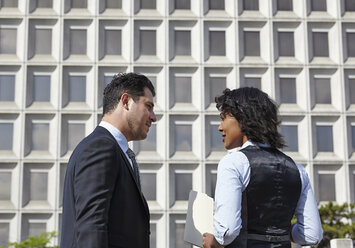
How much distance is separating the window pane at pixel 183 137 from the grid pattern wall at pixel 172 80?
4 centimetres

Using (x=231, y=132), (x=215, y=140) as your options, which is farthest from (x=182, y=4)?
(x=231, y=132)

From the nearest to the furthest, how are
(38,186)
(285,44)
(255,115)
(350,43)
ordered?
(255,115) → (38,186) → (285,44) → (350,43)

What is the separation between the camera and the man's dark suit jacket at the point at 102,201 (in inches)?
106

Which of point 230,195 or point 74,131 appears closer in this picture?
point 230,195

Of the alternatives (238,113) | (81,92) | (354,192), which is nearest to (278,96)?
(354,192)

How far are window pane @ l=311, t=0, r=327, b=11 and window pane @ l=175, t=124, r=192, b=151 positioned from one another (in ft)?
25.3

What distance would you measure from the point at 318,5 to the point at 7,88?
1387cm

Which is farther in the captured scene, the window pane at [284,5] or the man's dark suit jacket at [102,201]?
the window pane at [284,5]

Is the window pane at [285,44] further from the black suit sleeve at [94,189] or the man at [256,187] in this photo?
the black suit sleeve at [94,189]

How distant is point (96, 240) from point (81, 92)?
20.0m

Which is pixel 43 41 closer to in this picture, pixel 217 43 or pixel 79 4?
pixel 79 4

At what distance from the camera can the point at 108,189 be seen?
9.07 ft

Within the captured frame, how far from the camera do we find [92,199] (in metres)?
2.71

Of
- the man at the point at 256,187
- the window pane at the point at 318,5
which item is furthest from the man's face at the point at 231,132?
the window pane at the point at 318,5
